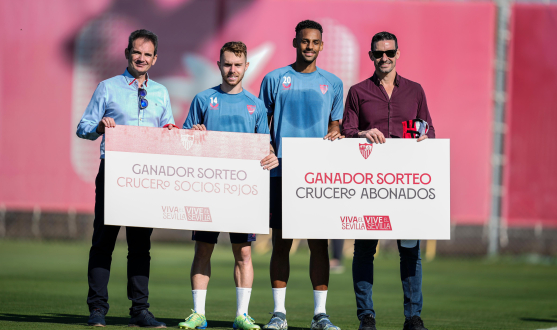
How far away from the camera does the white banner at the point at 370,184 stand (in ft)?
17.1

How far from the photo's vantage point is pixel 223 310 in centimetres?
652

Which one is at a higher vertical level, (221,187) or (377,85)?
(377,85)

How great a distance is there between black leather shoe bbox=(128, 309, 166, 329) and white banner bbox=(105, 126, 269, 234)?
645 mm

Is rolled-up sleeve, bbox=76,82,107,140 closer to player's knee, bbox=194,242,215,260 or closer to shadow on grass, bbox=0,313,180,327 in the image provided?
player's knee, bbox=194,242,215,260

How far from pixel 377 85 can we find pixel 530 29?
963 cm

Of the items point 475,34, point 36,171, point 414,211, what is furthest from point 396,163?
point 36,171

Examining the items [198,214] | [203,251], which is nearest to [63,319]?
[203,251]

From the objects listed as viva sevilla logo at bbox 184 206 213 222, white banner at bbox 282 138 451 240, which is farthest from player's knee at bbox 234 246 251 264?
white banner at bbox 282 138 451 240

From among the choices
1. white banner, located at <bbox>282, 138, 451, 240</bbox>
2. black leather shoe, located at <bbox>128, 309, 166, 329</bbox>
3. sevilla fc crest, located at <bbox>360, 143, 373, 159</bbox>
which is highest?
sevilla fc crest, located at <bbox>360, 143, 373, 159</bbox>

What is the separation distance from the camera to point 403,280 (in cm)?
521

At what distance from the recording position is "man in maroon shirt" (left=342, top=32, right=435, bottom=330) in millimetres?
5176

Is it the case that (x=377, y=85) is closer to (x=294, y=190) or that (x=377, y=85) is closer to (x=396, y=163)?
(x=396, y=163)

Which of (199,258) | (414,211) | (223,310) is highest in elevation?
(414,211)

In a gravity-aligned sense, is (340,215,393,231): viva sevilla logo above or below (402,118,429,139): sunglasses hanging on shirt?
below
